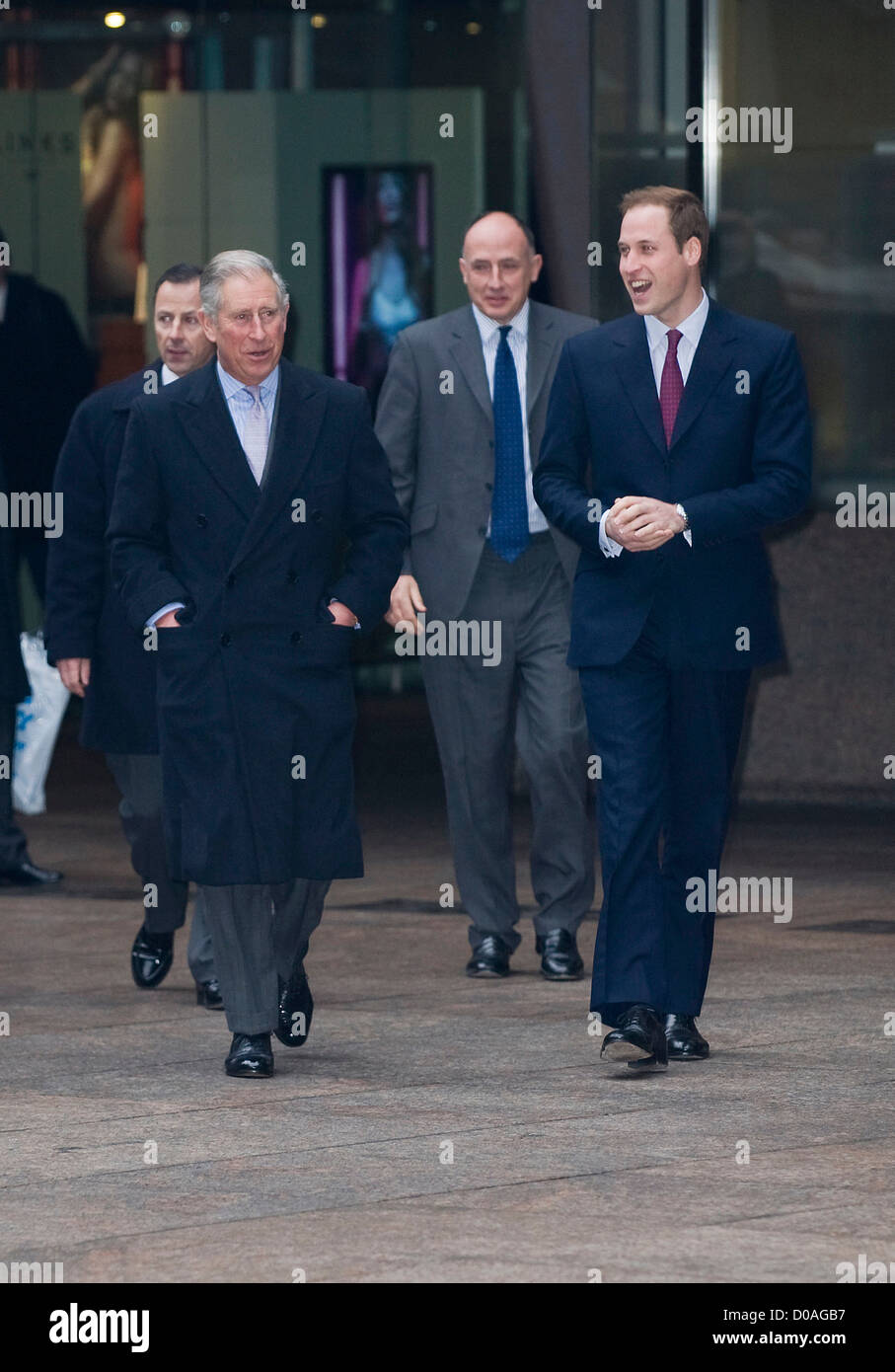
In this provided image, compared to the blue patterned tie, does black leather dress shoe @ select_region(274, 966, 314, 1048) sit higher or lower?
lower

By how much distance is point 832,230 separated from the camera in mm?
12188

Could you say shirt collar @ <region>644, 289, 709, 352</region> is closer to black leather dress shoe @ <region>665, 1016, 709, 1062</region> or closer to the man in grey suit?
the man in grey suit

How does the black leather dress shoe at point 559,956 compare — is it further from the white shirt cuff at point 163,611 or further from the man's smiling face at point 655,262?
the man's smiling face at point 655,262

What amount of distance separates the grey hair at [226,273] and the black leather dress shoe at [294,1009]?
64.2 inches

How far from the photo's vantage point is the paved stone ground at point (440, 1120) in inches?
197

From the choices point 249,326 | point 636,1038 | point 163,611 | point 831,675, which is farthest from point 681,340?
point 831,675

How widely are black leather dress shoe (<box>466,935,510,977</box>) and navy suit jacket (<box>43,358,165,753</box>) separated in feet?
3.76

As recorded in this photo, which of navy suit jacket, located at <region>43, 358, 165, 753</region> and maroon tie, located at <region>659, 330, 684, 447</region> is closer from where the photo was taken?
maroon tie, located at <region>659, 330, 684, 447</region>

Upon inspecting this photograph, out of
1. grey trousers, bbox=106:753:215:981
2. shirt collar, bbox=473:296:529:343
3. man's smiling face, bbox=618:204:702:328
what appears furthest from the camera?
shirt collar, bbox=473:296:529:343

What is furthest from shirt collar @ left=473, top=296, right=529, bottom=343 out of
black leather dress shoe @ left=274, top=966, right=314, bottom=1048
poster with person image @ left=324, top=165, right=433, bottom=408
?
poster with person image @ left=324, top=165, right=433, bottom=408

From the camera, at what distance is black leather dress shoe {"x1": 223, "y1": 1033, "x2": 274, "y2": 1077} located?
679cm

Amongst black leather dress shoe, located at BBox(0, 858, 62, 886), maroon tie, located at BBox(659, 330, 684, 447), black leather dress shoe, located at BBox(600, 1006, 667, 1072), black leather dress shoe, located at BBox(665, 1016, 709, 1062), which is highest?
maroon tie, located at BBox(659, 330, 684, 447)

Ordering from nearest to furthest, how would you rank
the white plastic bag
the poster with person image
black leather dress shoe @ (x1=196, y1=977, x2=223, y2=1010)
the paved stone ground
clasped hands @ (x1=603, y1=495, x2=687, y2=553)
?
the paved stone ground → clasped hands @ (x1=603, y1=495, x2=687, y2=553) → black leather dress shoe @ (x1=196, y1=977, x2=223, y2=1010) → the white plastic bag → the poster with person image
